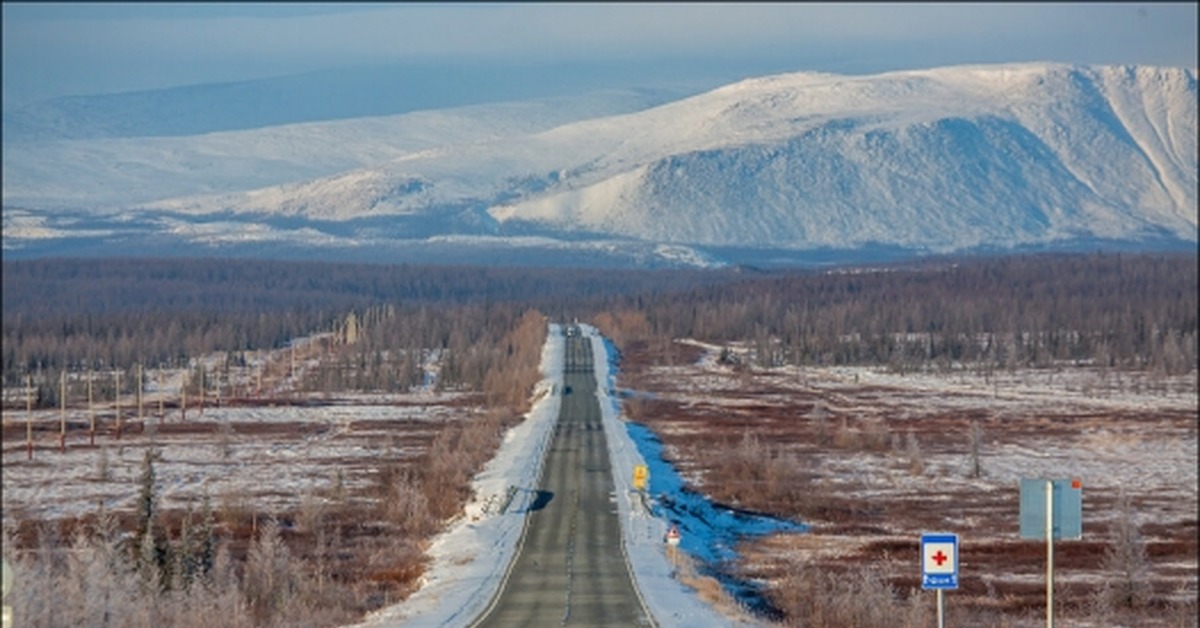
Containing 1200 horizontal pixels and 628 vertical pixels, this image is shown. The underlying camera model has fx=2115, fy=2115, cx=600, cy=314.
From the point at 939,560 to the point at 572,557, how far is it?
71.5 ft

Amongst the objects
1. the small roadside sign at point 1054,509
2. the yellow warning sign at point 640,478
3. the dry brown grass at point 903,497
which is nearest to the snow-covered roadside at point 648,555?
the yellow warning sign at point 640,478

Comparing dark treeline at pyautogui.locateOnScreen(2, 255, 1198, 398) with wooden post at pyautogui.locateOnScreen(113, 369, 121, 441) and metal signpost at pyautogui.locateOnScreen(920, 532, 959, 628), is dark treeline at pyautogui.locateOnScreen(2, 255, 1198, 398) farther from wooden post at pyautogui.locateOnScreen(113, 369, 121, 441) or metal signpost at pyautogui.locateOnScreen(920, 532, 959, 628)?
metal signpost at pyautogui.locateOnScreen(920, 532, 959, 628)

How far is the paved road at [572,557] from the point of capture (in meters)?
42.2

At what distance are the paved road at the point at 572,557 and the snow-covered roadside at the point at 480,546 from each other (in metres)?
0.45

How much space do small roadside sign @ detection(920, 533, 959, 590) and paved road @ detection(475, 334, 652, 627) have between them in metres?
9.80

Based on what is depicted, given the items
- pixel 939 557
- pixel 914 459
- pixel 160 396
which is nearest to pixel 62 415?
pixel 160 396

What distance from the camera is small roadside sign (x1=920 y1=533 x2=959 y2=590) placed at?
32062 mm

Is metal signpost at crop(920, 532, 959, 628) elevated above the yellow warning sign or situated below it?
above

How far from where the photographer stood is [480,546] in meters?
55.3

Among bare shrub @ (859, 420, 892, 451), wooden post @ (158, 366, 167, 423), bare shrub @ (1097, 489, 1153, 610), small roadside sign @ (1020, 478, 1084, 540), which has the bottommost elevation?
bare shrub @ (1097, 489, 1153, 610)

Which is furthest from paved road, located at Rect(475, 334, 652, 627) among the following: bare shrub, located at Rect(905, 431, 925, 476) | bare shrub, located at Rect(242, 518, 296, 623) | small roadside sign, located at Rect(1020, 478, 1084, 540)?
bare shrub, located at Rect(905, 431, 925, 476)

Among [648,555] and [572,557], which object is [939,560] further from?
[648,555]

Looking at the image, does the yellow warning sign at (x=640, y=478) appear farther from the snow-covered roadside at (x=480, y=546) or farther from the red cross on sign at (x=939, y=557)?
the red cross on sign at (x=939, y=557)

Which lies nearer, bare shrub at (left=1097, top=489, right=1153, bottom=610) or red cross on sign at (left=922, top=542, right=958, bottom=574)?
red cross on sign at (left=922, top=542, right=958, bottom=574)
